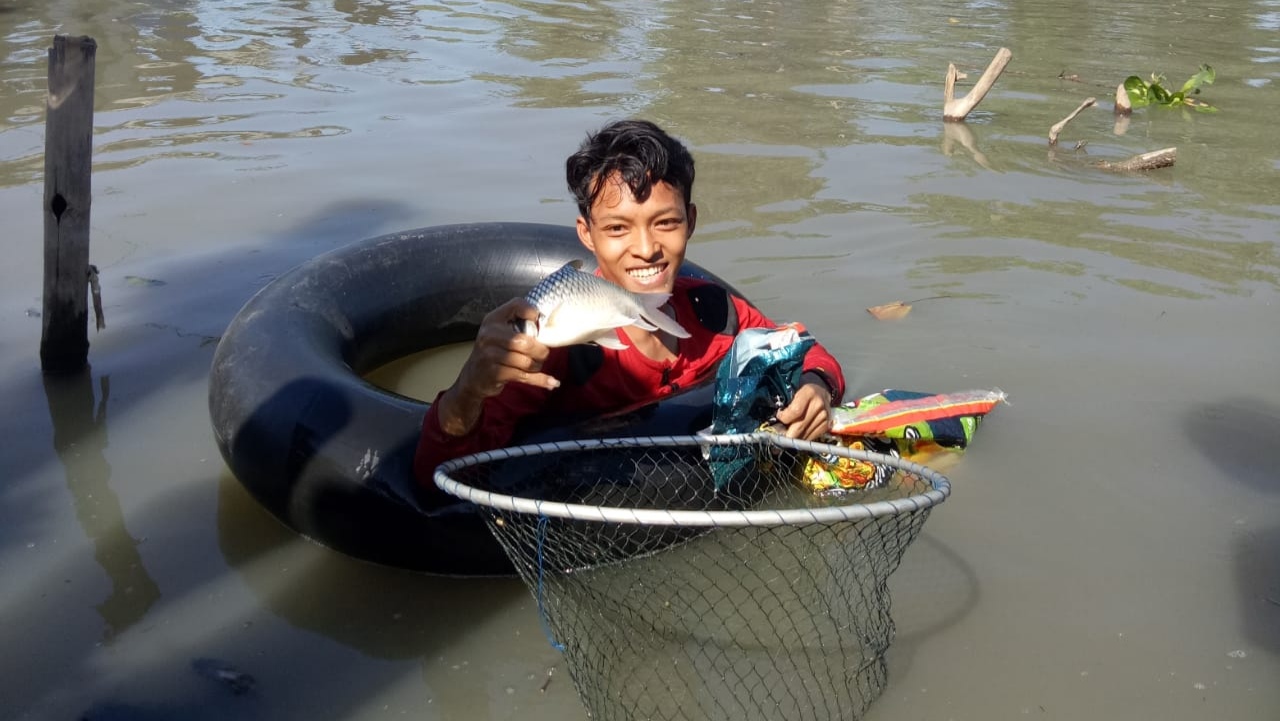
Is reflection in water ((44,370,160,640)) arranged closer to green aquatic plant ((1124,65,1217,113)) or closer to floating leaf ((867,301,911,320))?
floating leaf ((867,301,911,320))

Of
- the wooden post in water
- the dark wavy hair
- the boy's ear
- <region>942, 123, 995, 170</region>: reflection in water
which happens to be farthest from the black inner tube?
<region>942, 123, 995, 170</region>: reflection in water

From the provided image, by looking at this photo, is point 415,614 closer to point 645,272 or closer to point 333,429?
point 333,429

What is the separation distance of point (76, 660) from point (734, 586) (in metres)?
2.08

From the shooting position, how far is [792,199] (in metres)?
7.64

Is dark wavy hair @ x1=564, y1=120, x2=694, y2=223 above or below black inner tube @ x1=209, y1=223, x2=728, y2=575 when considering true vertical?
above

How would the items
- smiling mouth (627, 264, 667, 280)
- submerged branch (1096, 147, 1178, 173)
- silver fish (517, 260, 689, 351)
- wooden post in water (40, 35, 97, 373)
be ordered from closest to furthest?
silver fish (517, 260, 689, 351) < smiling mouth (627, 264, 667, 280) < wooden post in water (40, 35, 97, 373) < submerged branch (1096, 147, 1178, 173)

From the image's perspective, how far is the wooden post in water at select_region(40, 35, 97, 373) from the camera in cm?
494

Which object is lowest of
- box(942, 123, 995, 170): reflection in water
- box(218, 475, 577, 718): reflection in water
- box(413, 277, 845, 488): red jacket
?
box(218, 475, 577, 718): reflection in water

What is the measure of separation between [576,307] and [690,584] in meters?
1.45

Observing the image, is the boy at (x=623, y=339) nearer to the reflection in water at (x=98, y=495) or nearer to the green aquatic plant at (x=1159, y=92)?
the reflection in water at (x=98, y=495)

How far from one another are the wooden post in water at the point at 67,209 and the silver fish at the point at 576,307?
3.33 meters

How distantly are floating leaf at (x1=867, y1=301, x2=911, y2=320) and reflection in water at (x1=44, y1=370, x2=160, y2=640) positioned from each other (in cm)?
375

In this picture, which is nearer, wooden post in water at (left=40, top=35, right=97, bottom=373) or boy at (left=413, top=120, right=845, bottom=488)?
boy at (left=413, top=120, right=845, bottom=488)

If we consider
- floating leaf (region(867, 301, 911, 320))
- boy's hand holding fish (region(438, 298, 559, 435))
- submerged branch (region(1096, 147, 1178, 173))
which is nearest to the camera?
boy's hand holding fish (region(438, 298, 559, 435))
